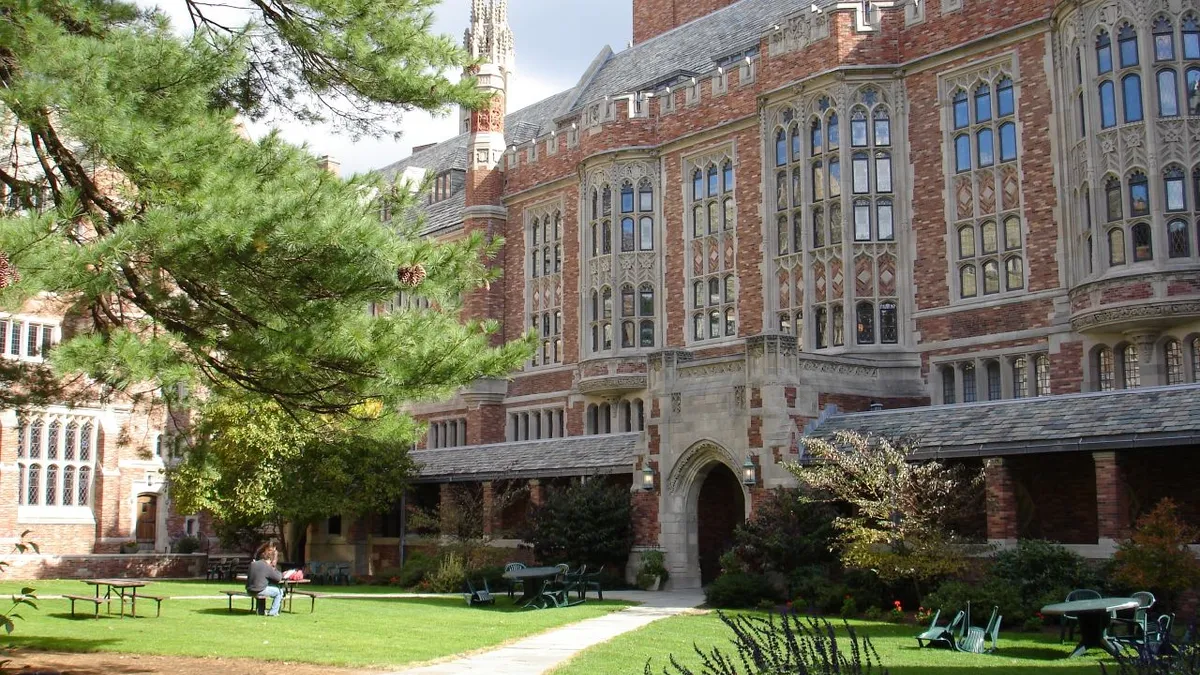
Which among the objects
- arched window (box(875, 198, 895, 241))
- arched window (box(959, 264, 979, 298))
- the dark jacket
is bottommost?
the dark jacket

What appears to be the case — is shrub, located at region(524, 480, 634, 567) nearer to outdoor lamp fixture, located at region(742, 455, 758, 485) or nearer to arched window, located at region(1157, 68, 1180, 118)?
outdoor lamp fixture, located at region(742, 455, 758, 485)

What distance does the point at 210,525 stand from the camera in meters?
40.1

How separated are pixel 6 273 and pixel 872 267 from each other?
21.2 metres

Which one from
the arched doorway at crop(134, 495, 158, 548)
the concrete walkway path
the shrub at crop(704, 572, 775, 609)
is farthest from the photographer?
the arched doorway at crop(134, 495, 158, 548)

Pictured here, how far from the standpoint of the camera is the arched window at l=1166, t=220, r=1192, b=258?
71.9 ft

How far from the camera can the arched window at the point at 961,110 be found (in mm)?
26469

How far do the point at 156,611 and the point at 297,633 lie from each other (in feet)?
16.4

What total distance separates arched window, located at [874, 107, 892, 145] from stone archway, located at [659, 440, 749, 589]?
322 inches

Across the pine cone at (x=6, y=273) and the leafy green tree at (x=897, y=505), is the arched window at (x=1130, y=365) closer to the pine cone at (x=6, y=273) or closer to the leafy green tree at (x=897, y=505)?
the leafy green tree at (x=897, y=505)

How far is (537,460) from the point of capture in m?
30.6

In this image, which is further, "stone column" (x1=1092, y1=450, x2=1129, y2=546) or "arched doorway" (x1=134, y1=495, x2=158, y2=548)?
"arched doorway" (x1=134, y1=495, x2=158, y2=548)

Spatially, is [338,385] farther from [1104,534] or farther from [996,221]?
[996,221]

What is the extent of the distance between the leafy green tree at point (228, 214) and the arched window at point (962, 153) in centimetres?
1613

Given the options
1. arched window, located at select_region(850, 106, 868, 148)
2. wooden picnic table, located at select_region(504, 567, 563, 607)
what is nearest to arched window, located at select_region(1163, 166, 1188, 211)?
arched window, located at select_region(850, 106, 868, 148)
